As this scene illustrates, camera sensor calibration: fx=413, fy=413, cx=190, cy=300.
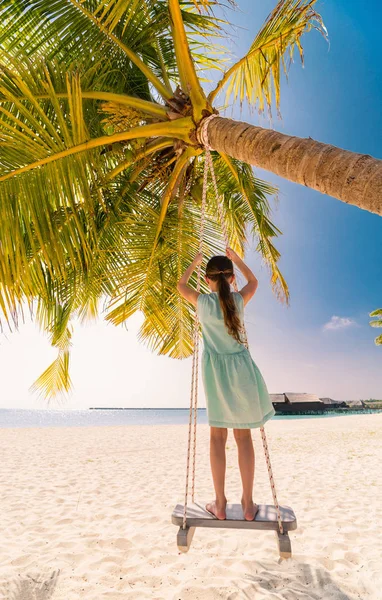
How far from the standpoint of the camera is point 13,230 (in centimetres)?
311

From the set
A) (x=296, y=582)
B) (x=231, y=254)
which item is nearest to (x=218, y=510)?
(x=296, y=582)

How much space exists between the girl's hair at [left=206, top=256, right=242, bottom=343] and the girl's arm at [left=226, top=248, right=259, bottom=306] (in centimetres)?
11

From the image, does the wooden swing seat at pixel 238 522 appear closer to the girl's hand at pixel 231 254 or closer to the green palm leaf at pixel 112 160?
the girl's hand at pixel 231 254

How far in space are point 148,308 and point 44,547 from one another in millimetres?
3212

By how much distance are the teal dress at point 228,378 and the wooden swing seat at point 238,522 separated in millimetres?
539

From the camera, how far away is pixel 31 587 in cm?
327

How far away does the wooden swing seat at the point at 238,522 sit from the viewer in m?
2.44

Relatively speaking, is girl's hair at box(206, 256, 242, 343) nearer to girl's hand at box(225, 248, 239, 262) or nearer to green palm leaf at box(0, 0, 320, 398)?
girl's hand at box(225, 248, 239, 262)

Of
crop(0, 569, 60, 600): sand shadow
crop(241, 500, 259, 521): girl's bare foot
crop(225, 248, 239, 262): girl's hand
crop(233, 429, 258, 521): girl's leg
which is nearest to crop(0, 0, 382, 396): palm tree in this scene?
crop(225, 248, 239, 262): girl's hand

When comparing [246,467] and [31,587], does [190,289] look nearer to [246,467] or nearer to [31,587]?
[246,467]

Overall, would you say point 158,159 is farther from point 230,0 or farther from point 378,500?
point 378,500

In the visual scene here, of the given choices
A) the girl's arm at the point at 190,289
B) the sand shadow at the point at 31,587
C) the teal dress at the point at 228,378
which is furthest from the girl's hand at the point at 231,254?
the sand shadow at the point at 31,587

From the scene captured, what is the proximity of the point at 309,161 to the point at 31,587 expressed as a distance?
378cm

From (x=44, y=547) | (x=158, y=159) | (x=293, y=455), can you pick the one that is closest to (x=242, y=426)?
(x=44, y=547)
